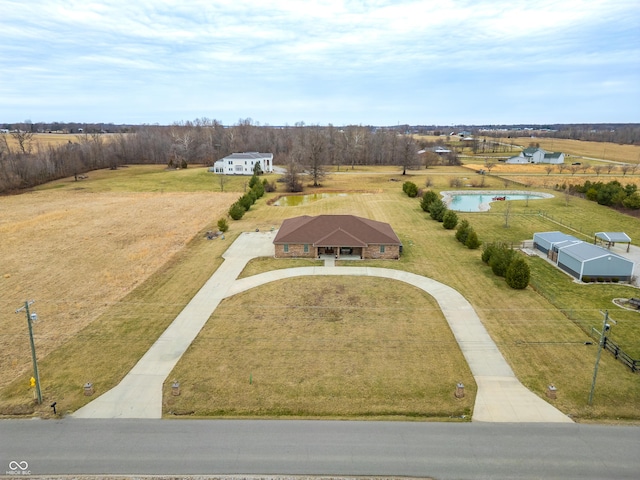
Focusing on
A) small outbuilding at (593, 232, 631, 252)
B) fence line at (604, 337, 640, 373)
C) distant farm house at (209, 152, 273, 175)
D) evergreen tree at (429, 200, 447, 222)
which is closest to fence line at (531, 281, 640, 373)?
fence line at (604, 337, 640, 373)

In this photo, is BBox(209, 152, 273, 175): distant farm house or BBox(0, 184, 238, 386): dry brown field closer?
BBox(0, 184, 238, 386): dry brown field

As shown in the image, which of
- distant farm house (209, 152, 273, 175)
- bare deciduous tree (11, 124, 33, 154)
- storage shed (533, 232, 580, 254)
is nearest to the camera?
storage shed (533, 232, 580, 254)

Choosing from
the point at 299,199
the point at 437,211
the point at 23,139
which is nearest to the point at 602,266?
the point at 437,211

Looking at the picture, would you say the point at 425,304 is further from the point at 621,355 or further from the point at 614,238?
the point at 614,238

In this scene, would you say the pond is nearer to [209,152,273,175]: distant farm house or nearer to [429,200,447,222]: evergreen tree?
[429,200,447,222]: evergreen tree

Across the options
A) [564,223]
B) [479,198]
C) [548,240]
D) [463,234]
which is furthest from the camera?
[479,198]

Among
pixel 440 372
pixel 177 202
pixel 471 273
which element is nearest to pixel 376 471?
pixel 440 372
